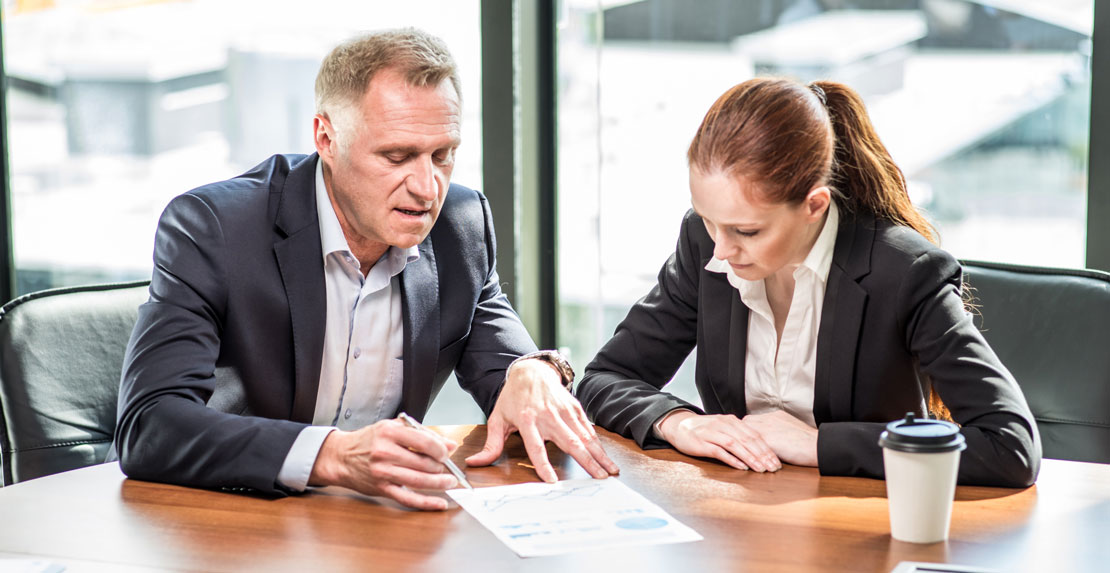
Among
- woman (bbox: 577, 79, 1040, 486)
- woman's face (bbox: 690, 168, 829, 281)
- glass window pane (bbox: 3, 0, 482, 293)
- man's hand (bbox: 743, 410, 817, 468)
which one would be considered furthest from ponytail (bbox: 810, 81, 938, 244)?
glass window pane (bbox: 3, 0, 482, 293)

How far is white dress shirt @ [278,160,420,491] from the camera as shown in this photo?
78.5 inches

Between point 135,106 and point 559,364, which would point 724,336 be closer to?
point 559,364

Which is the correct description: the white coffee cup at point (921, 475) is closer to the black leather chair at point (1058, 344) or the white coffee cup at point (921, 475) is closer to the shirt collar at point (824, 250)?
the shirt collar at point (824, 250)

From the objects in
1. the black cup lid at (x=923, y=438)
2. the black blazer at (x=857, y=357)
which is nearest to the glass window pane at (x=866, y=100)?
the black blazer at (x=857, y=357)

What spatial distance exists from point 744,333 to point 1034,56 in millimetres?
1347

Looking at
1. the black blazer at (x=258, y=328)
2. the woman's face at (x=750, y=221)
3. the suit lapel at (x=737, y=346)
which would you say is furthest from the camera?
the suit lapel at (x=737, y=346)

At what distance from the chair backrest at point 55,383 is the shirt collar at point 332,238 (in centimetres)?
49

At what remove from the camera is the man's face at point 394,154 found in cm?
188

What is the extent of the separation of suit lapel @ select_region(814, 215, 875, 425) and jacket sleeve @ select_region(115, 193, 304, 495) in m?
0.89

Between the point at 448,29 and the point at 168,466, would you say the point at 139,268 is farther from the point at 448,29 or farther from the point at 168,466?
the point at 168,466

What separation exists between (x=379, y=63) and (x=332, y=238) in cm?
32

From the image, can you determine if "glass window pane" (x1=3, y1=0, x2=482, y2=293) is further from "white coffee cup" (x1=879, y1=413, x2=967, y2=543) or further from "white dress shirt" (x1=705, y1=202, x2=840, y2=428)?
"white coffee cup" (x1=879, y1=413, x2=967, y2=543)

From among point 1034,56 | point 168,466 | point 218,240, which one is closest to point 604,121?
point 1034,56

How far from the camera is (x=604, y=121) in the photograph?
3299 mm
